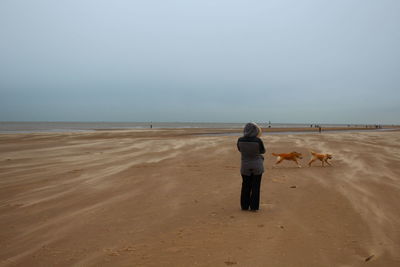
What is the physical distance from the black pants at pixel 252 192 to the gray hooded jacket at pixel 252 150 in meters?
0.14

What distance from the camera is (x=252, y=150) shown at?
202 inches

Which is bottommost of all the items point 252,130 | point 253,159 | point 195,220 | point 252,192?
point 195,220

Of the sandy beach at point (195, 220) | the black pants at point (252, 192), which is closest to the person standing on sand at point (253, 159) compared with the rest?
the black pants at point (252, 192)

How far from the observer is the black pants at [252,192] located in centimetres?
519

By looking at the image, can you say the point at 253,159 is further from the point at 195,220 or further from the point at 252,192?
the point at 195,220

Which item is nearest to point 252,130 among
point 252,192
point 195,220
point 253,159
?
point 253,159

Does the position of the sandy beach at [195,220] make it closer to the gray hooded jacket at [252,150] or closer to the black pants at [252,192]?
the black pants at [252,192]

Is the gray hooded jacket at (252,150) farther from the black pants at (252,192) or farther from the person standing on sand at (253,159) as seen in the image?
the black pants at (252,192)

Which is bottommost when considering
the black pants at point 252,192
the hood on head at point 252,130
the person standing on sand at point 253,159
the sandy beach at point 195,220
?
the sandy beach at point 195,220

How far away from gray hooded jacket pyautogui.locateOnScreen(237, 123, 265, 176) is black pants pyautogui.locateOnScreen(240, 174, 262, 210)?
0.14 metres

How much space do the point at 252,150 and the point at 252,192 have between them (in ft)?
2.82

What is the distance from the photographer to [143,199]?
613 centimetres

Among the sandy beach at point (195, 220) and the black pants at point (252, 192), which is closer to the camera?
the sandy beach at point (195, 220)

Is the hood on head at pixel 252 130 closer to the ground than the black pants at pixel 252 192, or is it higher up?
higher up
